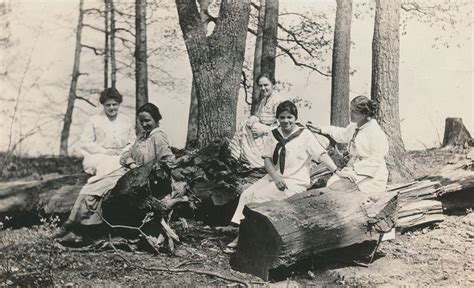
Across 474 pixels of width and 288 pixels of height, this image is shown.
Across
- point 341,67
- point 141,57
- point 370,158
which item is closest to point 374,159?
point 370,158

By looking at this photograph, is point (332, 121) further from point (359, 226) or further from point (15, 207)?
point (15, 207)

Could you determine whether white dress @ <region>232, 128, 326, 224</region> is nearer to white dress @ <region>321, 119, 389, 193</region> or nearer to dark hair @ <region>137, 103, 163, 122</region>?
white dress @ <region>321, 119, 389, 193</region>

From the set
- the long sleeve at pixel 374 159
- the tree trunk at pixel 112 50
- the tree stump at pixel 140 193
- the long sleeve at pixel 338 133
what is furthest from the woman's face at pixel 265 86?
the tree trunk at pixel 112 50

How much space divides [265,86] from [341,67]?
3.74 metres

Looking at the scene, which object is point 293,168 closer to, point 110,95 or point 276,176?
point 276,176

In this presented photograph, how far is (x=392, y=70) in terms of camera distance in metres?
7.88

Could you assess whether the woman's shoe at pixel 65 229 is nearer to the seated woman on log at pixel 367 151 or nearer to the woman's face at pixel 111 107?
the woman's face at pixel 111 107

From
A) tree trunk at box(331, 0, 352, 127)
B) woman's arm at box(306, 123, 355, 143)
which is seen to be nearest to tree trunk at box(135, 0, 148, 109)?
tree trunk at box(331, 0, 352, 127)

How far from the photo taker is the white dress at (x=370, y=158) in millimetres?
5668

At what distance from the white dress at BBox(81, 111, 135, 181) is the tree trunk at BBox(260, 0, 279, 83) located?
575cm

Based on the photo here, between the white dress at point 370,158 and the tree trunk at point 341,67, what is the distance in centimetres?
453

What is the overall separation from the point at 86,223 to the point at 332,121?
631 centimetres

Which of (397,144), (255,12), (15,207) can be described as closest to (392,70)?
(397,144)

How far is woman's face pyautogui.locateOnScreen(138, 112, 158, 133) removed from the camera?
17.8ft
